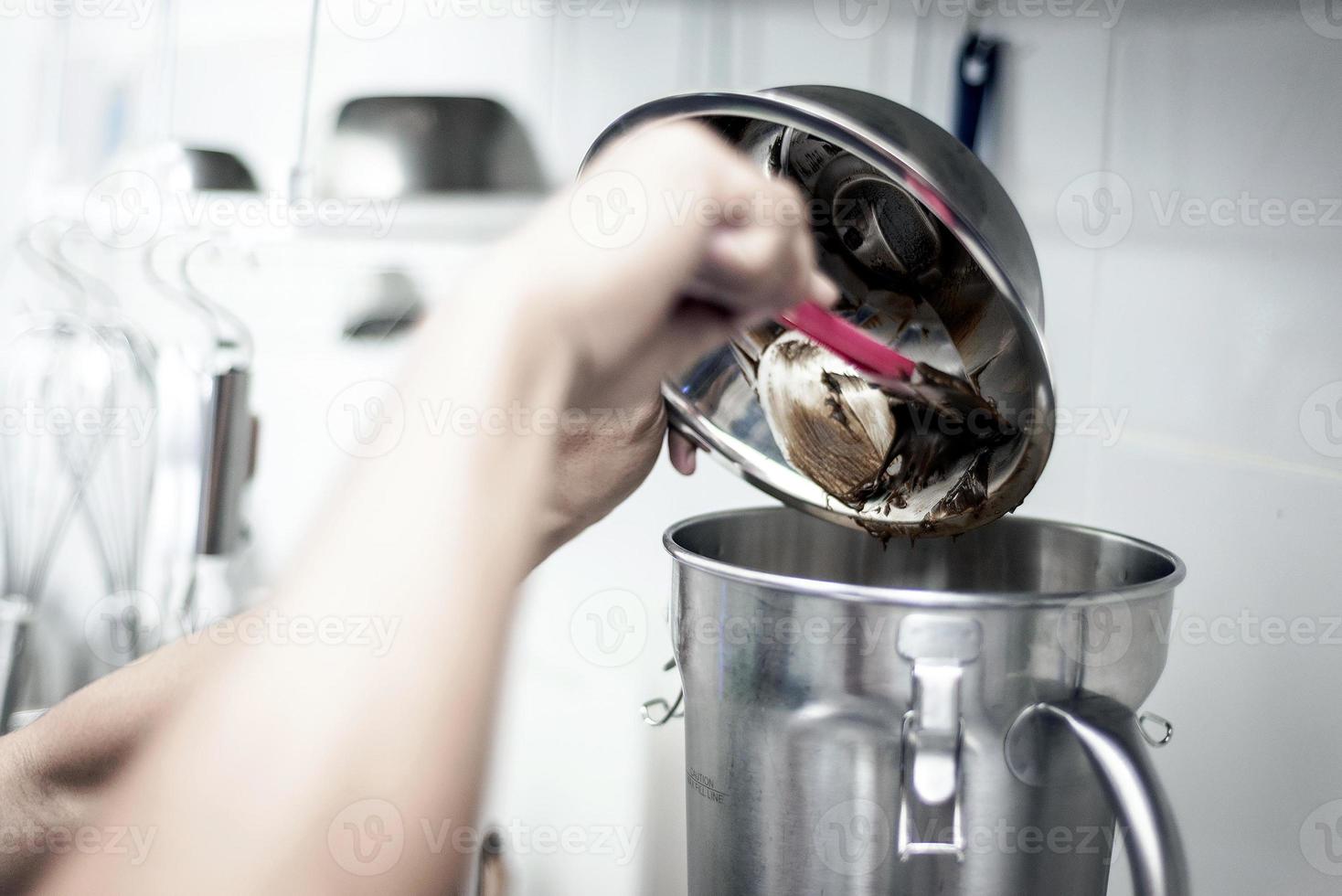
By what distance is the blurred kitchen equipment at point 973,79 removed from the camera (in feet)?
2.02

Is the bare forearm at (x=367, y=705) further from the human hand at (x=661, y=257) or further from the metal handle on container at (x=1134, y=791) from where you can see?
the metal handle on container at (x=1134, y=791)

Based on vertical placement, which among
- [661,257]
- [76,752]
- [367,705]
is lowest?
[76,752]

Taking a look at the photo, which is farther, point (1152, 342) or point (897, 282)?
point (1152, 342)

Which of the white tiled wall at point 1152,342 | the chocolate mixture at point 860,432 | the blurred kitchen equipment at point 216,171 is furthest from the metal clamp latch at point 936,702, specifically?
the blurred kitchen equipment at point 216,171

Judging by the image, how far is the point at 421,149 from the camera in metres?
0.68

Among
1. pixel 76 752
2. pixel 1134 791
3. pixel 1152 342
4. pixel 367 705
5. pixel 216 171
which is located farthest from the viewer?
pixel 216 171

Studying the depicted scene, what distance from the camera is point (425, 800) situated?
0.22 metres

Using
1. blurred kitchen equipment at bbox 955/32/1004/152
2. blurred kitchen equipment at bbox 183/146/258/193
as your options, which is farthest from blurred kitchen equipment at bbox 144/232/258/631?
blurred kitchen equipment at bbox 955/32/1004/152

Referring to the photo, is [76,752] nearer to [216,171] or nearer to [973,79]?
[216,171]

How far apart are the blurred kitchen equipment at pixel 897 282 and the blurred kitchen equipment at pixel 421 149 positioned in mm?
253

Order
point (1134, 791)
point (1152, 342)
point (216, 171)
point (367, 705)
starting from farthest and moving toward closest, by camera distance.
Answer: point (216, 171) → point (1152, 342) → point (1134, 791) → point (367, 705)

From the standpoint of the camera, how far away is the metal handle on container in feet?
1.12

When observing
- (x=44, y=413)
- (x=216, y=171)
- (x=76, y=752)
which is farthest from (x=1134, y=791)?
(x=44, y=413)

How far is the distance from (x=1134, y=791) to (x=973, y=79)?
1.38 feet
